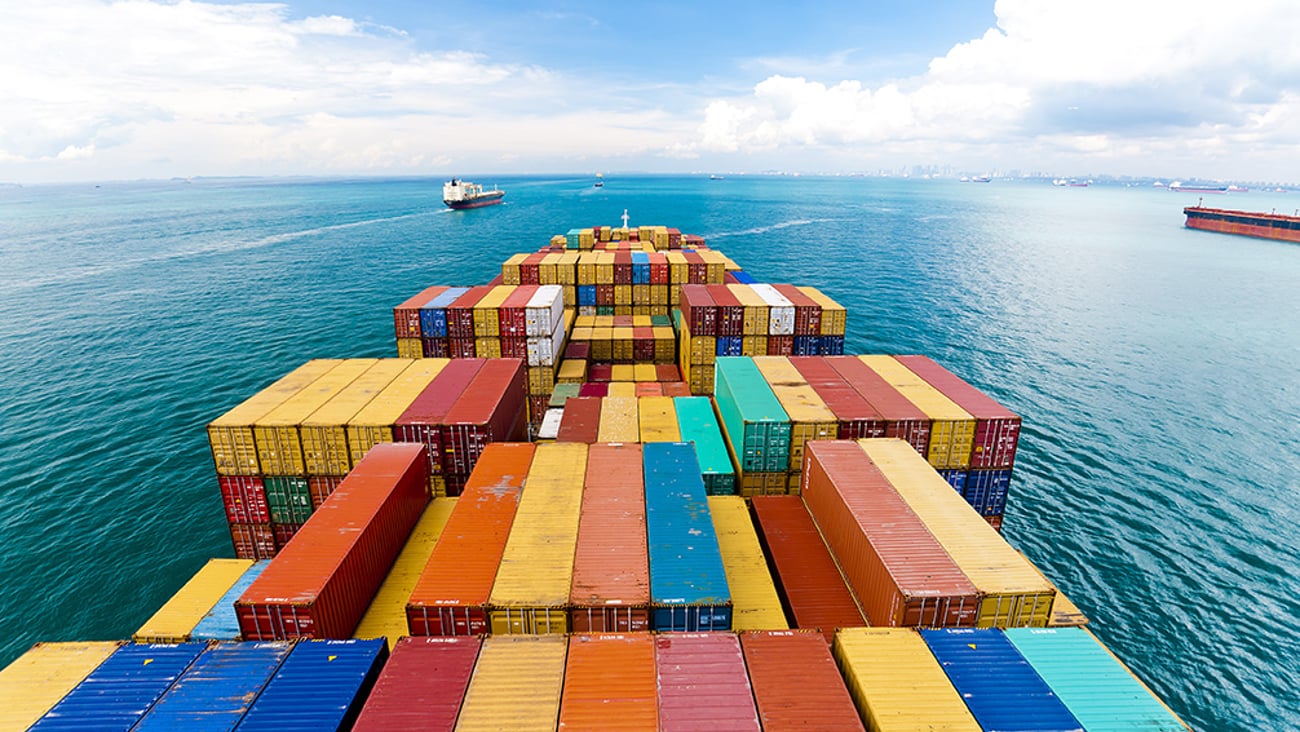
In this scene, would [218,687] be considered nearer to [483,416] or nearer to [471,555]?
[471,555]

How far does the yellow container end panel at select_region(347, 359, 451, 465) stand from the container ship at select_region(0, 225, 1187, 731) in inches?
6.2

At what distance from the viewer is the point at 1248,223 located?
153 meters

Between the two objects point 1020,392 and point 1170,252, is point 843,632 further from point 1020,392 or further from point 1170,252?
point 1170,252

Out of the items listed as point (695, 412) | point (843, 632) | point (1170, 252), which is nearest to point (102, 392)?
point (695, 412)

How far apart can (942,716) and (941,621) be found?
3.49 meters

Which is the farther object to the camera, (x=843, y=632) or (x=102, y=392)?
(x=102, y=392)

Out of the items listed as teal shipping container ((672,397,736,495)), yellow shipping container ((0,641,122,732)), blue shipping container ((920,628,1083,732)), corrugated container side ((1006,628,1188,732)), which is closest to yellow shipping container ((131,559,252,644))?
yellow shipping container ((0,641,122,732))

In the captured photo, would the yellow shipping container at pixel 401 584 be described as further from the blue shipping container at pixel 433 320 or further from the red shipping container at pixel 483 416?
the blue shipping container at pixel 433 320

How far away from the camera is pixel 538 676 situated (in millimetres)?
12875

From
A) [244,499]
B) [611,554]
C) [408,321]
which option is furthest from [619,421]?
[408,321]

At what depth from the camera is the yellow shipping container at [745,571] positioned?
53.6ft

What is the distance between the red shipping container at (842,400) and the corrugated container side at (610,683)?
15.0 m

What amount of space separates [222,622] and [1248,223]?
23366 cm

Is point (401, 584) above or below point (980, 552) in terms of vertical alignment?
below
